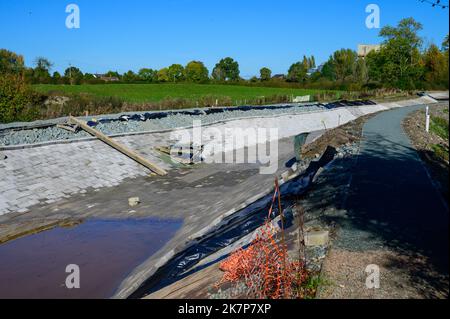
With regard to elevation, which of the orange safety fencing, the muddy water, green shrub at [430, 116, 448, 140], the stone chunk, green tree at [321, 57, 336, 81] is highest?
green tree at [321, 57, 336, 81]

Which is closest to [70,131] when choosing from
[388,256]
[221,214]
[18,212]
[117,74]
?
[18,212]

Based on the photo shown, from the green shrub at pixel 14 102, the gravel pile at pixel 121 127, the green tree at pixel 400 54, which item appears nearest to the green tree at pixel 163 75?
the green tree at pixel 400 54

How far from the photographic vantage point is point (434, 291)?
561 cm

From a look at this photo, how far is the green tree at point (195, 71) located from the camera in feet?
328

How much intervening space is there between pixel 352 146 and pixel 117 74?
96.8m

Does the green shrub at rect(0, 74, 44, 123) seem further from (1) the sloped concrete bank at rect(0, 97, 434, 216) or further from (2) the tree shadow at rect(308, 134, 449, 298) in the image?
(2) the tree shadow at rect(308, 134, 449, 298)

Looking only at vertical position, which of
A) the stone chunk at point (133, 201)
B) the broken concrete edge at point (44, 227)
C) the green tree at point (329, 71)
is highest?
the green tree at point (329, 71)

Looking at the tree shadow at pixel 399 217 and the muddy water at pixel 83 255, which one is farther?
the muddy water at pixel 83 255

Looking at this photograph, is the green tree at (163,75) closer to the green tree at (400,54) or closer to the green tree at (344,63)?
the green tree at (344,63)

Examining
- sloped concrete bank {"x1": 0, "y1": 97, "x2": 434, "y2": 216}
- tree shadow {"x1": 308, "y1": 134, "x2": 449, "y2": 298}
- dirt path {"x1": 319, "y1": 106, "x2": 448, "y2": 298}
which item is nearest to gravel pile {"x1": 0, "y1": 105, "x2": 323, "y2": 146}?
sloped concrete bank {"x1": 0, "y1": 97, "x2": 434, "y2": 216}

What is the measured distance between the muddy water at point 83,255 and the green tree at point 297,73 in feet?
279

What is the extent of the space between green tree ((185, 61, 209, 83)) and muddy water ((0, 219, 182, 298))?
87410 millimetres

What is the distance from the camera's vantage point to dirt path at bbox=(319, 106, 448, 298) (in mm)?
5871

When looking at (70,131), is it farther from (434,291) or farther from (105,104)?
(434,291)
